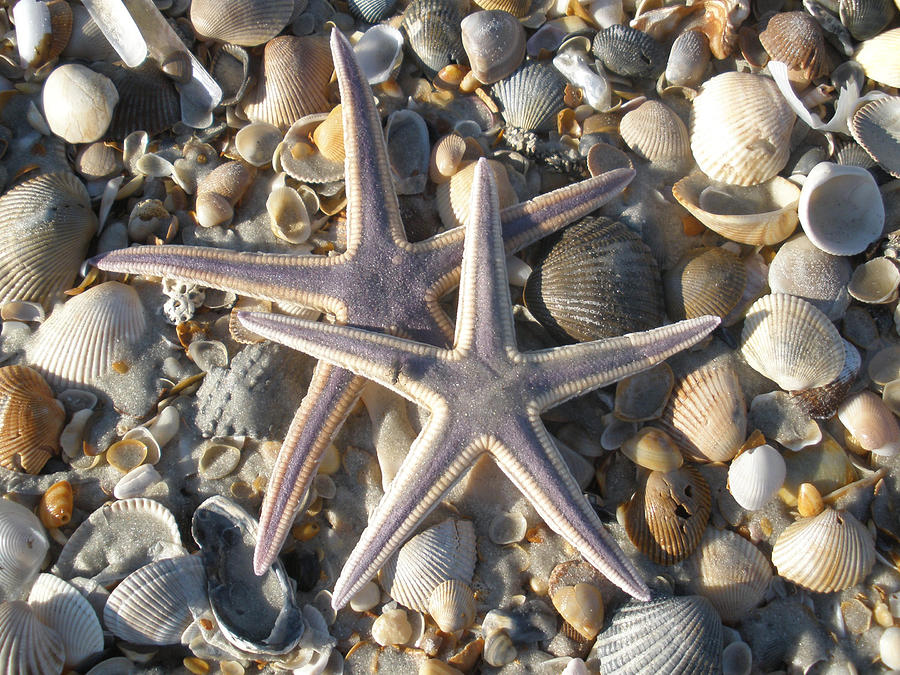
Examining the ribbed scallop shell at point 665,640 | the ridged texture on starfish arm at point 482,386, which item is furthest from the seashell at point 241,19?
the ribbed scallop shell at point 665,640

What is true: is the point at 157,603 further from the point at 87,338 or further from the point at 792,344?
the point at 792,344

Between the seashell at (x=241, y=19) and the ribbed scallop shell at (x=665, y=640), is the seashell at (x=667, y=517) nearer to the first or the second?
the ribbed scallop shell at (x=665, y=640)

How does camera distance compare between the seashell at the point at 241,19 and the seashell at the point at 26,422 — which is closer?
the seashell at the point at 26,422

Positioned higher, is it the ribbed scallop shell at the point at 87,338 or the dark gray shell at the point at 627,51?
the dark gray shell at the point at 627,51

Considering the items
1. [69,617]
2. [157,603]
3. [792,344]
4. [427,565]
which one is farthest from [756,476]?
[69,617]

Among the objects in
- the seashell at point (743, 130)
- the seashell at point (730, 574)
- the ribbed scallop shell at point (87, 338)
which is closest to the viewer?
the seashell at point (730, 574)

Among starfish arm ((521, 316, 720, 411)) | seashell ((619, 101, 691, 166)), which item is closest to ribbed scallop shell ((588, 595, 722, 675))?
starfish arm ((521, 316, 720, 411))
